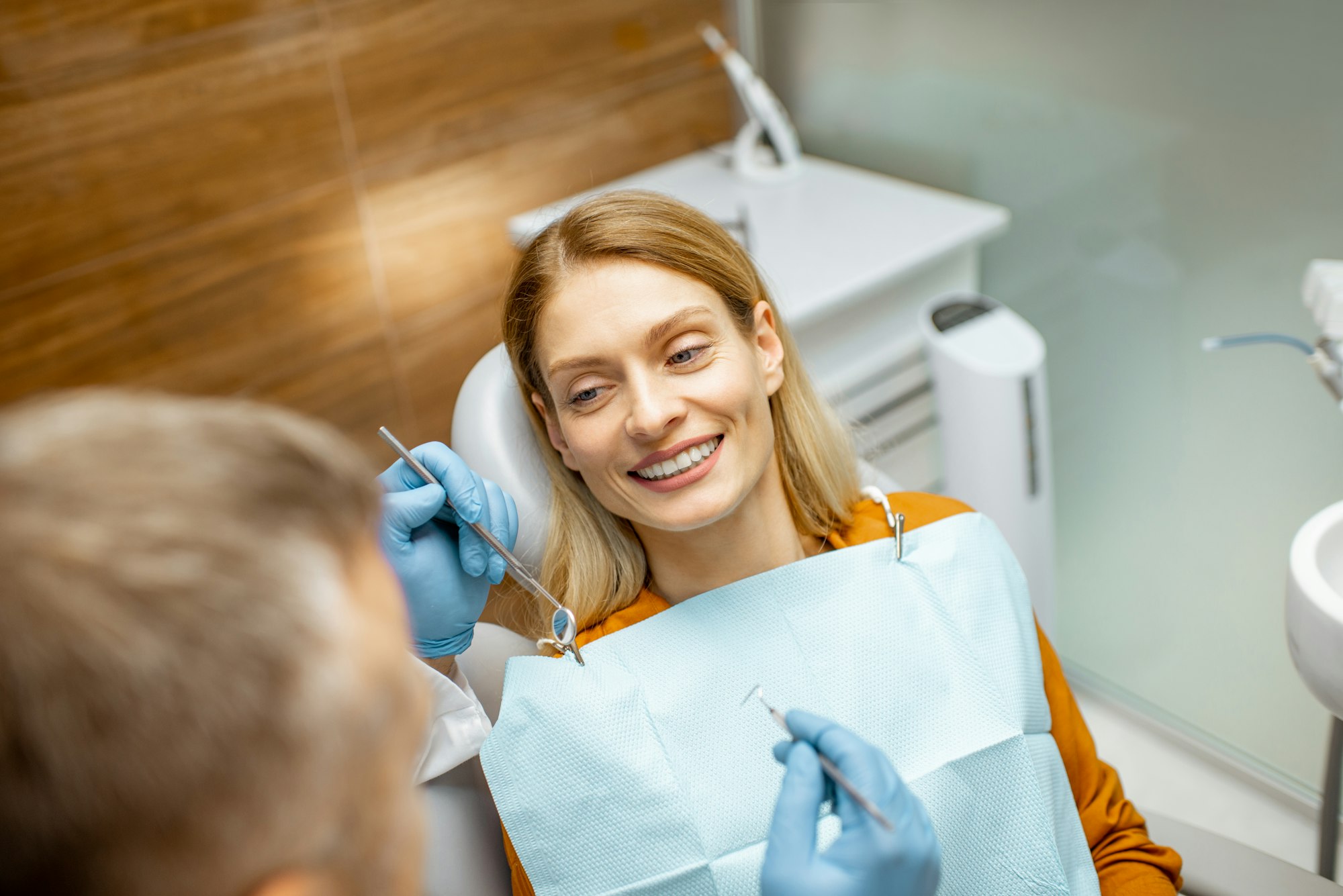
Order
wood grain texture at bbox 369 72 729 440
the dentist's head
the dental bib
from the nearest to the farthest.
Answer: the dentist's head, the dental bib, wood grain texture at bbox 369 72 729 440

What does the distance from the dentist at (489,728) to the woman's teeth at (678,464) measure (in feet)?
0.59

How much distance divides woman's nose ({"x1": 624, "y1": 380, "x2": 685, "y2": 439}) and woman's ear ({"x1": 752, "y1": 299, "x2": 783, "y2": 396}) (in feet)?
0.54

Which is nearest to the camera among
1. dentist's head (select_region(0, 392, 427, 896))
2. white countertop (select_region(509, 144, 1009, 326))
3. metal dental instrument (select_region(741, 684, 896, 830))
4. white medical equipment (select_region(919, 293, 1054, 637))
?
dentist's head (select_region(0, 392, 427, 896))

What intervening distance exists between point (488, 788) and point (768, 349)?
0.61m

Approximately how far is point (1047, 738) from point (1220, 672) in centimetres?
104

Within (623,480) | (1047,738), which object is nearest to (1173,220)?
(1047,738)

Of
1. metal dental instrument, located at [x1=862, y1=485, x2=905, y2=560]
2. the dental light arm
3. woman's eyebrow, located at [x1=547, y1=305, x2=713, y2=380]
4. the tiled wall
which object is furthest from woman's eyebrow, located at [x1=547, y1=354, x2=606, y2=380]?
the tiled wall

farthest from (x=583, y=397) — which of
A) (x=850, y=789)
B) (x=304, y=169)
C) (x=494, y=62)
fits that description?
(x=494, y=62)

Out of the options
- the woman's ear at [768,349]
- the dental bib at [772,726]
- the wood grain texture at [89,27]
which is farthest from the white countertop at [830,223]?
the wood grain texture at [89,27]

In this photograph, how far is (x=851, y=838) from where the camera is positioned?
828mm

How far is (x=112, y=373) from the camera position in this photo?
6.67ft

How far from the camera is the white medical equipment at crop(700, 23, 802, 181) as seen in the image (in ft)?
7.63

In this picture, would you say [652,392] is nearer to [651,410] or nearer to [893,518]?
[651,410]

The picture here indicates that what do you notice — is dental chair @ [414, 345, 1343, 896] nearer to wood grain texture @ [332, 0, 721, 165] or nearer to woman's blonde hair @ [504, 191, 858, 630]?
woman's blonde hair @ [504, 191, 858, 630]
